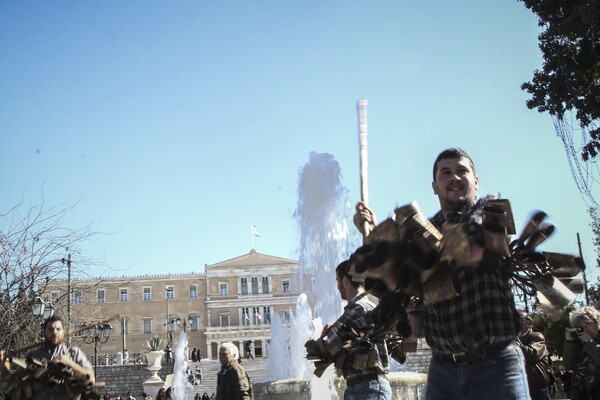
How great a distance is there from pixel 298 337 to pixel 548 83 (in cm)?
1365

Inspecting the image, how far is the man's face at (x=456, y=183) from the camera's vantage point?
9.68 feet

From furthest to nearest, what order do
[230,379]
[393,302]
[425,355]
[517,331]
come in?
[425,355] → [230,379] → [393,302] → [517,331]

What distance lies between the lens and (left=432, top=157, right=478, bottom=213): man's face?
116 inches

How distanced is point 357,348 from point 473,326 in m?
1.50

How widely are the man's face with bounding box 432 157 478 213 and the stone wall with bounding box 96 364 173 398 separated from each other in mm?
56794

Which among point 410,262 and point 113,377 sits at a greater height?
point 410,262

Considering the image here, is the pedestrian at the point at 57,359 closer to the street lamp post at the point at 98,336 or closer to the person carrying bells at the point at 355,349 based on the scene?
the person carrying bells at the point at 355,349

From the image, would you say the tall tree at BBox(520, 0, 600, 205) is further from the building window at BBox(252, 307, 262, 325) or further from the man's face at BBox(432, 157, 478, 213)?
the building window at BBox(252, 307, 262, 325)

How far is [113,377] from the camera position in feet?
189

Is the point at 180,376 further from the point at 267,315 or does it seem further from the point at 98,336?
the point at 267,315

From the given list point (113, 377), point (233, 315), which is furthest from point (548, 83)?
point (233, 315)

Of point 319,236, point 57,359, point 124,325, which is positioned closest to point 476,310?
point 57,359

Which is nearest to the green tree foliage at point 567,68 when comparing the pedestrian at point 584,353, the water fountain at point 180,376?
the pedestrian at point 584,353

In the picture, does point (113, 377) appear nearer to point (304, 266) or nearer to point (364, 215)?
point (304, 266)
